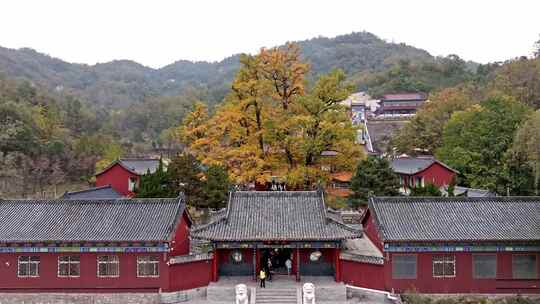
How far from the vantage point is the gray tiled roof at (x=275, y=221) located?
65.5ft

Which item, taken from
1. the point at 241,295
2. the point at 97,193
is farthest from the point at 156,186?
the point at 97,193

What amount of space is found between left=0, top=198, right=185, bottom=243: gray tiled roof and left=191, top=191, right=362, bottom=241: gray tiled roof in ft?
5.82

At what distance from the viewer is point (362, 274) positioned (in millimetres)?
20469

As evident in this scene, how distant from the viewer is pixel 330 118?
27.3 metres

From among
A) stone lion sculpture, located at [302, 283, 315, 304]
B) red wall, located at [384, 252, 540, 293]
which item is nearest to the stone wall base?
stone lion sculpture, located at [302, 283, 315, 304]

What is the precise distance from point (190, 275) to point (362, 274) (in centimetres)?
714

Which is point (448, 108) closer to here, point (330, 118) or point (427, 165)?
point (427, 165)

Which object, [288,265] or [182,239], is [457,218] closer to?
[288,265]

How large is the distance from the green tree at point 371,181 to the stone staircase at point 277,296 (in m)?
9.84

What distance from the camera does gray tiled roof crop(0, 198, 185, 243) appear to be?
19875 mm

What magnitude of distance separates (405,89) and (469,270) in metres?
80.1

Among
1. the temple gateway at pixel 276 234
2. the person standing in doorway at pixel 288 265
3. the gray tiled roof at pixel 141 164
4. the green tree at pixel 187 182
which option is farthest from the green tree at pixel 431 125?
the person standing in doorway at pixel 288 265

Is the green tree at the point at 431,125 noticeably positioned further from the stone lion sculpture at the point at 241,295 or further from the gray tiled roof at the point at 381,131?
the stone lion sculpture at the point at 241,295

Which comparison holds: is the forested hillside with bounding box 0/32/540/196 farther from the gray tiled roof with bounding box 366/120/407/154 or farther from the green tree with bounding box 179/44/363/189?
the gray tiled roof with bounding box 366/120/407/154
